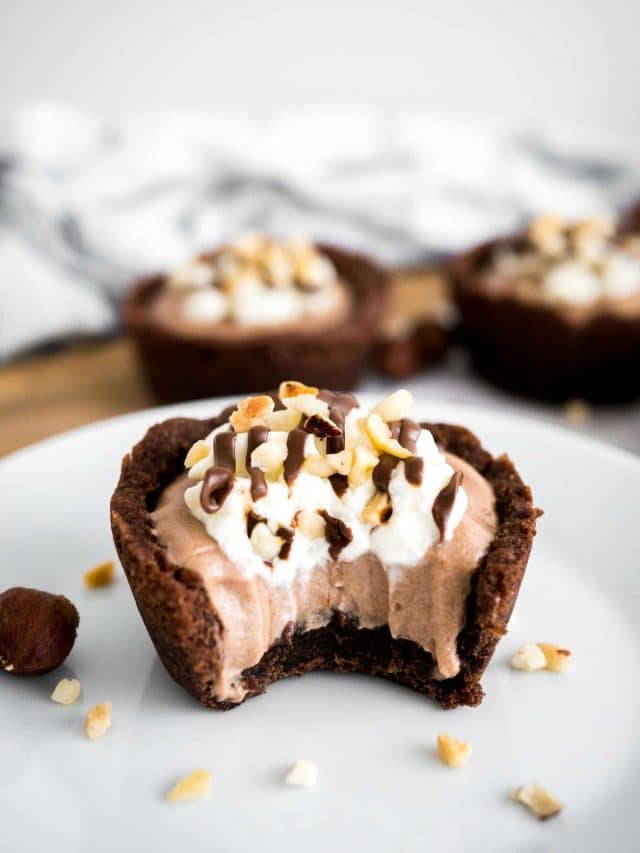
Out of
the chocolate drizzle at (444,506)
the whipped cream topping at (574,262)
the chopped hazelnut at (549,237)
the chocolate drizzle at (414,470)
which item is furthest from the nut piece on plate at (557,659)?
the chopped hazelnut at (549,237)

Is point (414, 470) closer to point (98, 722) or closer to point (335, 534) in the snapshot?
point (335, 534)

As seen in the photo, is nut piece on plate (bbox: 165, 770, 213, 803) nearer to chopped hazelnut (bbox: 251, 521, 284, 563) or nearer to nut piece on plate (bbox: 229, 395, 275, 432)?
chopped hazelnut (bbox: 251, 521, 284, 563)

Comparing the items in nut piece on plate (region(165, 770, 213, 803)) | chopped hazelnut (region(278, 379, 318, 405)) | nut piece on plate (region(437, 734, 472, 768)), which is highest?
chopped hazelnut (region(278, 379, 318, 405))

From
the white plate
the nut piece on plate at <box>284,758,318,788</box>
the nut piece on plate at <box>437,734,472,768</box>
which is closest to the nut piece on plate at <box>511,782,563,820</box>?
Answer: the white plate

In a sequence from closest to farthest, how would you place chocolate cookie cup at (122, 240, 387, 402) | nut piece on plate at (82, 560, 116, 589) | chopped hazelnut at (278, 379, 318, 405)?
chopped hazelnut at (278, 379, 318, 405), nut piece on plate at (82, 560, 116, 589), chocolate cookie cup at (122, 240, 387, 402)

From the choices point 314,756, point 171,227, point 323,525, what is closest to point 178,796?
A: point 314,756

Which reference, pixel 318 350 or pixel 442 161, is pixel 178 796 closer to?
pixel 318 350

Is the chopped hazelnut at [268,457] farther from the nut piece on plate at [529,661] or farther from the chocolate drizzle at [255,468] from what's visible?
the nut piece on plate at [529,661]
